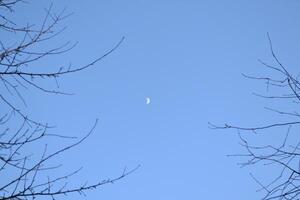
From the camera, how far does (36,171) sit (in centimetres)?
237

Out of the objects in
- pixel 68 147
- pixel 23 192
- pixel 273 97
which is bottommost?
pixel 23 192

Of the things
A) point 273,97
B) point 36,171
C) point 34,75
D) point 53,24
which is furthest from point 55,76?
point 273,97

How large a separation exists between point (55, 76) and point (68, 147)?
56 cm

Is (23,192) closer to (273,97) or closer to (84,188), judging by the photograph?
(84,188)

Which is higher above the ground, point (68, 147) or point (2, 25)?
point (2, 25)

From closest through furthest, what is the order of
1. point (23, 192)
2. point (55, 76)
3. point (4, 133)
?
1. point (23, 192)
2. point (4, 133)
3. point (55, 76)

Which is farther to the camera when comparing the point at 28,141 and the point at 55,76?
the point at 55,76

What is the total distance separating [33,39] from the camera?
267 centimetres

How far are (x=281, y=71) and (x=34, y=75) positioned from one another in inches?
64.5

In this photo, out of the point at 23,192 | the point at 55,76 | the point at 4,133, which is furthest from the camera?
the point at 55,76

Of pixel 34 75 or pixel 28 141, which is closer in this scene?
pixel 28 141

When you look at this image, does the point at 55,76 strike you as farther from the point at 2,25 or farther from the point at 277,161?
Result: the point at 277,161

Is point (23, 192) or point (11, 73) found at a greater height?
point (11, 73)

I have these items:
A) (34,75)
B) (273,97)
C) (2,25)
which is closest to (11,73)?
(34,75)
